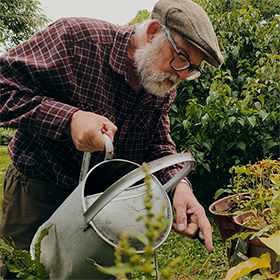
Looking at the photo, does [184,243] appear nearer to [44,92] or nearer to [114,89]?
[114,89]

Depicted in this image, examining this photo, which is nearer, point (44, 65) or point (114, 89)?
point (44, 65)

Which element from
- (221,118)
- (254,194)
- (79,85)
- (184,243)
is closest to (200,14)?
(79,85)

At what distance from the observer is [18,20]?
10484mm

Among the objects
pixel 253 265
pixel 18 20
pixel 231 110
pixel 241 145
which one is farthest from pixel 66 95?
pixel 18 20

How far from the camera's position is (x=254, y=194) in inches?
51.3

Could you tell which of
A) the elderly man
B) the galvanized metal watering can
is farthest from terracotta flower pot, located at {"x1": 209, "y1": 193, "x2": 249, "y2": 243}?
the galvanized metal watering can

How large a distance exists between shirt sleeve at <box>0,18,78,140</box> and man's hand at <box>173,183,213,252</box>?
67 centimetres

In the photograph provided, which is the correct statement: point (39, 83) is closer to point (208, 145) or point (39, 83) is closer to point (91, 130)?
point (91, 130)

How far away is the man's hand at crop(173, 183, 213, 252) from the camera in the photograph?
43.4 inches

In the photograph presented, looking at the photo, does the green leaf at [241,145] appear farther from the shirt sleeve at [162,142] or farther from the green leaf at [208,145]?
the shirt sleeve at [162,142]

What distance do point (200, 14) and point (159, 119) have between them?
0.72 m

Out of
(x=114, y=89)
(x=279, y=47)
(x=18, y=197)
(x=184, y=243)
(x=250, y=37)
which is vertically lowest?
(x=184, y=243)

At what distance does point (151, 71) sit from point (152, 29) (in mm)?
270

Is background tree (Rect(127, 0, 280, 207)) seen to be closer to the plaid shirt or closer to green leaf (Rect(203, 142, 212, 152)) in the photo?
green leaf (Rect(203, 142, 212, 152))
